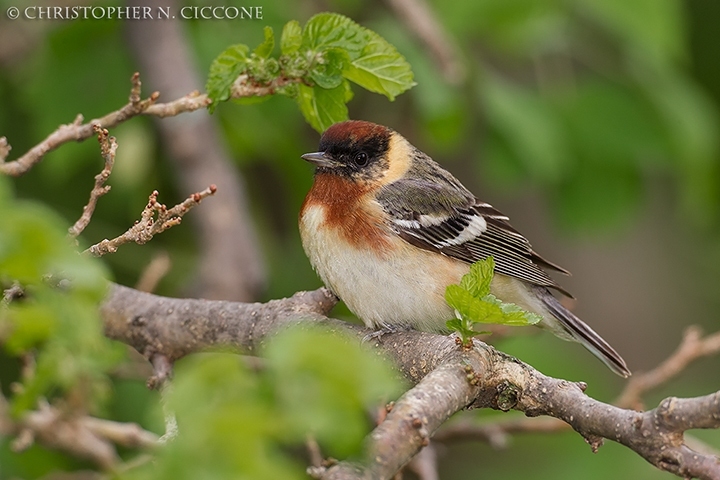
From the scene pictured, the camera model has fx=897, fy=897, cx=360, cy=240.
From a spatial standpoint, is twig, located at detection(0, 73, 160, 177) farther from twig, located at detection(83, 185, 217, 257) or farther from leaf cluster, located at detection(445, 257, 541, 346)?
leaf cluster, located at detection(445, 257, 541, 346)

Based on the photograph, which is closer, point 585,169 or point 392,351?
point 392,351

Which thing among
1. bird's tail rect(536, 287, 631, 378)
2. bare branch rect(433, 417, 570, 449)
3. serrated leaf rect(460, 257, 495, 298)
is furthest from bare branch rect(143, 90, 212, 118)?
bird's tail rect(536, 287, 631, 378)

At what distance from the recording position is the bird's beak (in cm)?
442

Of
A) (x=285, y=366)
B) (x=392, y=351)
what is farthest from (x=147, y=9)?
(x=285, y=366)

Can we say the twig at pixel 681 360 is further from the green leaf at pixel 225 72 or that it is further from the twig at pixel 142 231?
the twig at pixel 142 231

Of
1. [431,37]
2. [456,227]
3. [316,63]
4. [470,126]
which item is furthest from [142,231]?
[470,126]

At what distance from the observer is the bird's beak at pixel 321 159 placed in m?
4.42

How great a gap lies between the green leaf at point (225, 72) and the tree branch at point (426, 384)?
84 centimetres

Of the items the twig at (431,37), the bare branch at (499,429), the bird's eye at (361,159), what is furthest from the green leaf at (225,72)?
the twig at (431,37)

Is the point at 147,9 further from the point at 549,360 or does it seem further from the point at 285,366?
the point at 285,366

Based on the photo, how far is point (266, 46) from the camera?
3.12 meters

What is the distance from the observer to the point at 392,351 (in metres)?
3.17

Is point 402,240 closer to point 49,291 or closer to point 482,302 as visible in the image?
point 482,302

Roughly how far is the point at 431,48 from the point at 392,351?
2.41 metres
